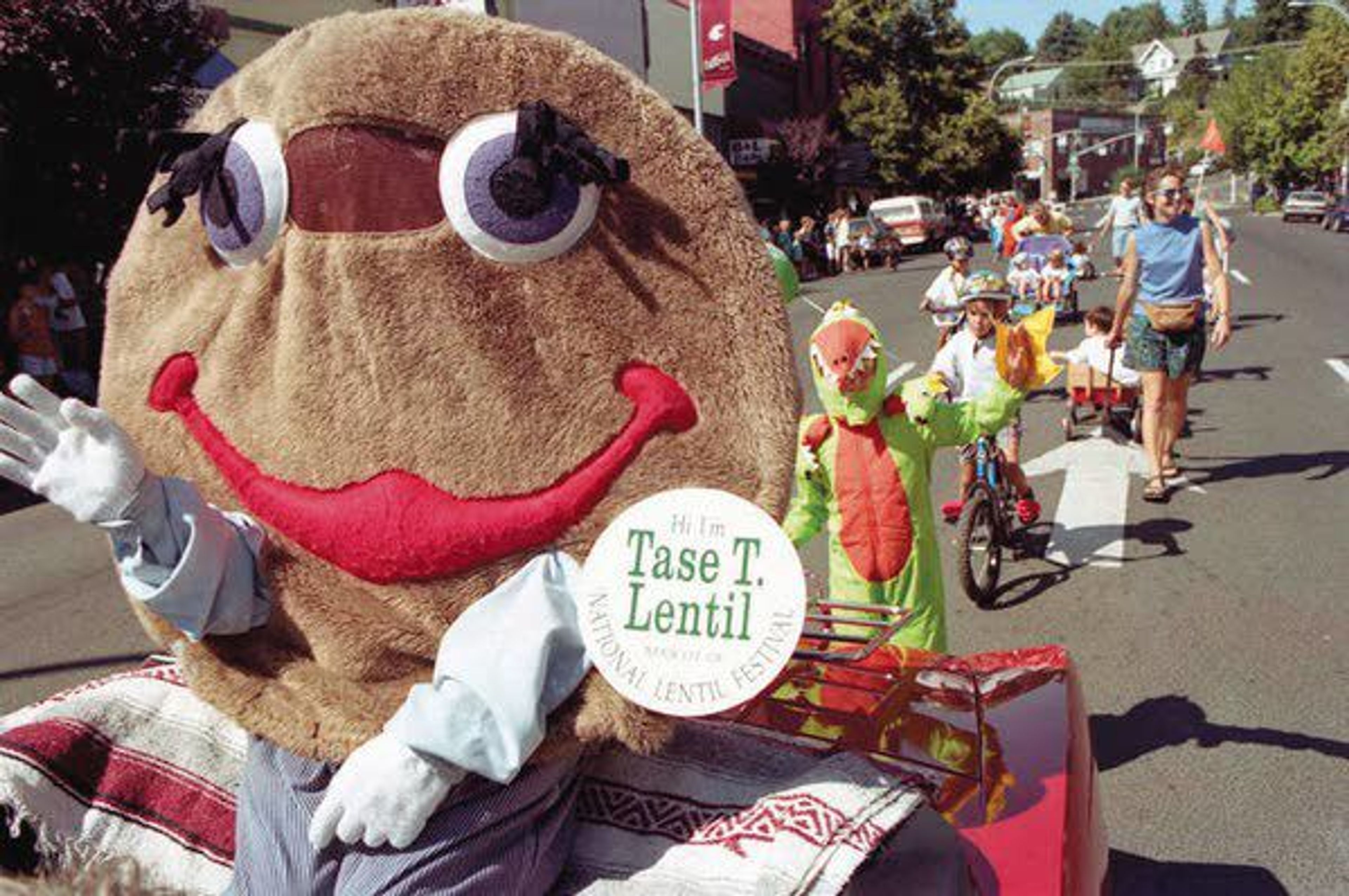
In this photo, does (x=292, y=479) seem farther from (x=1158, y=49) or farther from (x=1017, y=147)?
(x=1158, y=49)

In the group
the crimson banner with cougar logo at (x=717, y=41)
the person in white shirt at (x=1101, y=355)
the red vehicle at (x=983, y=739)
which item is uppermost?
the crimson banner with cougar logo at (x=717, y=41)

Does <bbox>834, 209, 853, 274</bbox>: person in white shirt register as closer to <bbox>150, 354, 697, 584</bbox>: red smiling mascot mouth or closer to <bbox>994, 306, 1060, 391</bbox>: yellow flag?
<bbox>994, 306, 1060, 391</bbox>: yellow flag

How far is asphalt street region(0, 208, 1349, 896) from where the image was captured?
3.67 metres

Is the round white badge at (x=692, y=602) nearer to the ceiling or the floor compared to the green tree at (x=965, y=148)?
nearer to the floor

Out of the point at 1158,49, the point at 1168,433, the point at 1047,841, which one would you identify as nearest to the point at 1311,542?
the point at 1168,433

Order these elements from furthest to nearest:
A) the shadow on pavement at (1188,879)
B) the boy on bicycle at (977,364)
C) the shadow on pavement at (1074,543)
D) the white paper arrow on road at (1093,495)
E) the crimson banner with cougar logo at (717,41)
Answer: the crimson banner with cougar logo at (717,41), the white paper arrow on road at (1093,495), the boy on bicycle at (977,364), the shadow on pavement at (1074,543), the shadow on pavement at (1188,879)

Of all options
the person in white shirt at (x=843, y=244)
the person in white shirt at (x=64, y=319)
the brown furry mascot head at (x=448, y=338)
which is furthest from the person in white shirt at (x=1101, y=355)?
the person in white shirt at (x=843, y=244)

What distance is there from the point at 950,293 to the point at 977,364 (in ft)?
15.1

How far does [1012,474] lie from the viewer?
6.45 metres

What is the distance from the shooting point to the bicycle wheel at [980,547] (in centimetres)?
573

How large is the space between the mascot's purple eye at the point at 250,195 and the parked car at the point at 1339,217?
42140mm

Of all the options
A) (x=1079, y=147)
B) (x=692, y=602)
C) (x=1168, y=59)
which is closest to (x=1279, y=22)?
(x=1168, y=59)

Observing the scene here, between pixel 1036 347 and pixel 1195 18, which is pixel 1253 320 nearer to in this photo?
pixel 1036 347

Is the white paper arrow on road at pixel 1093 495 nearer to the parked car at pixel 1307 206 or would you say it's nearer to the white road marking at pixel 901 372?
the white road marking at pixel 901 372
